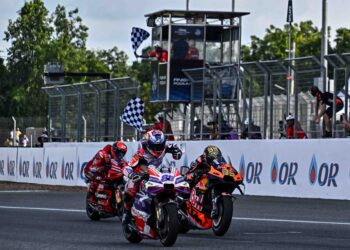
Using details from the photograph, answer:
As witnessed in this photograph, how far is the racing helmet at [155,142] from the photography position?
50.0 ft

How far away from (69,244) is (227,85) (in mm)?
14527

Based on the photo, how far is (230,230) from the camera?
54.5ft

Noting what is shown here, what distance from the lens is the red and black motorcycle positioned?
19.7 m

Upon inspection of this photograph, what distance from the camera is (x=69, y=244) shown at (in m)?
14.5

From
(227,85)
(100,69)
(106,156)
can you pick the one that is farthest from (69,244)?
(100,69)

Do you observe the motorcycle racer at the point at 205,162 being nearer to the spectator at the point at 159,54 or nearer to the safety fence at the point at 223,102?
the safety fence at the point at 223,102

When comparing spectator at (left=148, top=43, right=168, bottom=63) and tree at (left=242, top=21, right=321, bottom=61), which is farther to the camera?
tree at (left=242, top=21, right=321, bottom=61)

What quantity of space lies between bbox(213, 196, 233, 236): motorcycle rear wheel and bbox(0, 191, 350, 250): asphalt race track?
10 centimetres

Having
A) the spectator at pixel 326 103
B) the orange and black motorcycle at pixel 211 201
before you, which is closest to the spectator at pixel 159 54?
the spectator at pixel 326 103

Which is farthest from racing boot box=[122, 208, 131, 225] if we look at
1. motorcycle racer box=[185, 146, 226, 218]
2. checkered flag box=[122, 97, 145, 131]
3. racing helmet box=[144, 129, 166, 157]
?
checkered flag box=[122, 97, 145, 131]

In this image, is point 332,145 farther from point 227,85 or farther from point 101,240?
point 101,240

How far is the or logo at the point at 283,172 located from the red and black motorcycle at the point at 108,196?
19.1 feet

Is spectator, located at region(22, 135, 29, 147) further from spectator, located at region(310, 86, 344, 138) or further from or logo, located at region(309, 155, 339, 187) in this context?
or logo, located at region(309, 155, 339, 187)

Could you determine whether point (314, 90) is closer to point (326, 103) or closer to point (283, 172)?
point (326, 103)
